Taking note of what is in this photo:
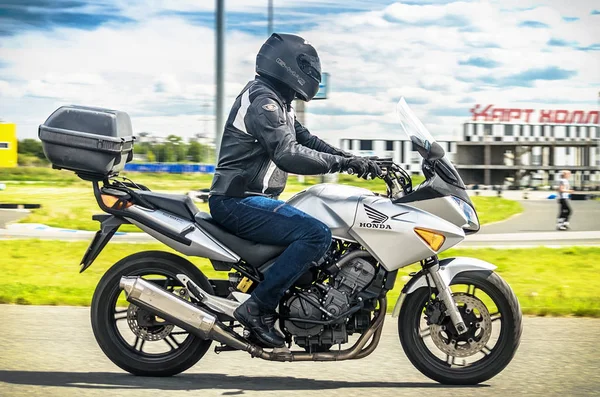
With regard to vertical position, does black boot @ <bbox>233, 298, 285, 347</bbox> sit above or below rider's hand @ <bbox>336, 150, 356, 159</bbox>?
below

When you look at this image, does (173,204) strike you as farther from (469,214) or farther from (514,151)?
(514,151)

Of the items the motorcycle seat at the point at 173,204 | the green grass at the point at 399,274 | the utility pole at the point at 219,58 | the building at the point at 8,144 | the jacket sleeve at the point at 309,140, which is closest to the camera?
the motorcycle seat at the point at 173,204

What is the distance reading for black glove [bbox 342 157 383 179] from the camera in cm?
469

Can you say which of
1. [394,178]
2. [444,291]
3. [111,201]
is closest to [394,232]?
[394,178]

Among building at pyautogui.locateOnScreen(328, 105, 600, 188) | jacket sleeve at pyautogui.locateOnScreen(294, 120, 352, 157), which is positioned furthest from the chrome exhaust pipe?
building at pyautogui.locateOnScreen(328, 105, 600, 188)

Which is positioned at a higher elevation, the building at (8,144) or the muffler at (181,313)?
the muffler at (181,313)

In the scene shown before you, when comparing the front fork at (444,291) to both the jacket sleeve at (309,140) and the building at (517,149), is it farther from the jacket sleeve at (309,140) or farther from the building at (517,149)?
the building at (517,149)

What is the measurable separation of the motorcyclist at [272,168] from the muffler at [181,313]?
0.11 m

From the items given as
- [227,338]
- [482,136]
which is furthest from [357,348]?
[482,136]

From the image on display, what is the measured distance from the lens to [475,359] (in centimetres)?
507

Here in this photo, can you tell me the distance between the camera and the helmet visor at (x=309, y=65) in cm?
486

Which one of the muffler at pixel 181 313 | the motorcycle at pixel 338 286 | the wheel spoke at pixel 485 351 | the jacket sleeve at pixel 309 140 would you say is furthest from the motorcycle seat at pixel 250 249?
the wheel spoke at pixel 485 351

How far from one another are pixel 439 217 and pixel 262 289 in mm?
1077

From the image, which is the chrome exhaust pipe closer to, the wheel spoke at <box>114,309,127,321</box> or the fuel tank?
the wheel spoke at <box>114,309,127,321</box>
